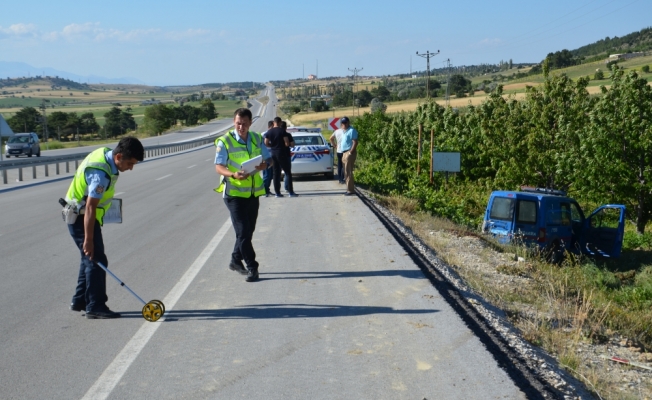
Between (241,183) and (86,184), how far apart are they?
217 cm

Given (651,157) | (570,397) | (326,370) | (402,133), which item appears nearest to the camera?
(570,397)

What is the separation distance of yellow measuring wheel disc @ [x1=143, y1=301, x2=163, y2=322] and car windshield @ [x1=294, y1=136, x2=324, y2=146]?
16236 mm

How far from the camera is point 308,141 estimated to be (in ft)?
76.0

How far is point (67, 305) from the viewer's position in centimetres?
767

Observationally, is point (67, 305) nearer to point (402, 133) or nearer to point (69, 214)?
point (69, 214)

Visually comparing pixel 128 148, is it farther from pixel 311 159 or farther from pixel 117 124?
pixel 117 124

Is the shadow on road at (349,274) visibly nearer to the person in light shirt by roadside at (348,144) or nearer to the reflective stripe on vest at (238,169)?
the reflective stripe on vest at (238,169)

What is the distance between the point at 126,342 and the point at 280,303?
182 cm

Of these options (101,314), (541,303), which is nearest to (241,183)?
(101,314)

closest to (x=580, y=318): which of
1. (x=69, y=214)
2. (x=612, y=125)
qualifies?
(x=69, y=214)

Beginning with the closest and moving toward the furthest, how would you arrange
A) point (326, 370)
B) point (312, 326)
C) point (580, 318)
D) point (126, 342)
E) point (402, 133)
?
1. point (326, 370)
2. point (126, 342)
3. point (312, 326)
4. point (580, 318)
5. point (402, 133)

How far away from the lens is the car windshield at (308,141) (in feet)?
75.3

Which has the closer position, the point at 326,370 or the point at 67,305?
the point at 326,370

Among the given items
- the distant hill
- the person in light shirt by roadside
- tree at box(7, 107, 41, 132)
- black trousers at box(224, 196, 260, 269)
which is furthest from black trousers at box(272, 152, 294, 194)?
the distant hill
